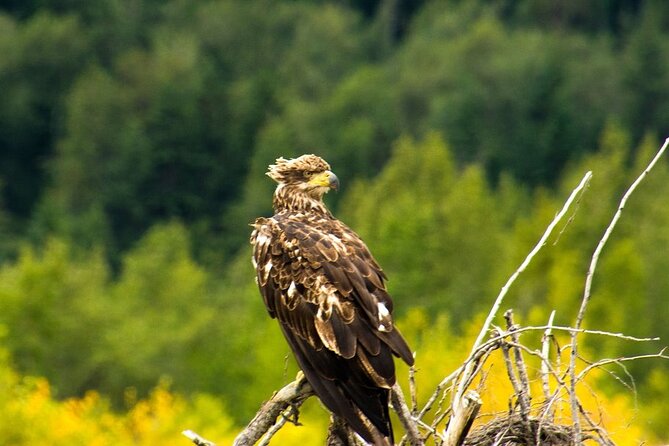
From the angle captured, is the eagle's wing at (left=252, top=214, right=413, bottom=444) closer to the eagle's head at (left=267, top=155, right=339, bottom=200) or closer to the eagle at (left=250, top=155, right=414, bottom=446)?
the eagle at (left=250, top=155, right=414, bottom=446)

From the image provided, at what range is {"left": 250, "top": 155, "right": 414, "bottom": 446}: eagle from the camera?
9.22m

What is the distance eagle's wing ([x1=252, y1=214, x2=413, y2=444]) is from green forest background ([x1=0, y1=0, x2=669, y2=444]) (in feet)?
129

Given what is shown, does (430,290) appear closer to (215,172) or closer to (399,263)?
(399,263)

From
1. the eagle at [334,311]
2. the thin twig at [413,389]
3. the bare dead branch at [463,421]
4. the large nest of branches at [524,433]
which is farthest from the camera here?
the eagle at [334,311]

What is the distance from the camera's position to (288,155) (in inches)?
3386

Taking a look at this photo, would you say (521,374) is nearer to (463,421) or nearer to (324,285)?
(463,421)

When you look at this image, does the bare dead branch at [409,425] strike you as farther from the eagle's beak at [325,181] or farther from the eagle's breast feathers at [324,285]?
the eagle's beak at [325,181]

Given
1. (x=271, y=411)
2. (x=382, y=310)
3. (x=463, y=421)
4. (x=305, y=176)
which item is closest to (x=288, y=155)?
(x=305, y=176)

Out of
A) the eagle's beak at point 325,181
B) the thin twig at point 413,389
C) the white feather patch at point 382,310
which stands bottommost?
the thin twig at point 413,389

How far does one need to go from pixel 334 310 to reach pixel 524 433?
4.48 feet

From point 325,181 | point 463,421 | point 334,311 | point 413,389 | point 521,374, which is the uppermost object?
point 325,181

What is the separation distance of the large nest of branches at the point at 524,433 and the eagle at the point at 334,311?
56 cm

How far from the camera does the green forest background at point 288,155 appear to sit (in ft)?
186

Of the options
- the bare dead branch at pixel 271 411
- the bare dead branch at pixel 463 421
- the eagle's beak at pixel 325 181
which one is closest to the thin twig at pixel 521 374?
the bare dead branch at pixel 463 421
